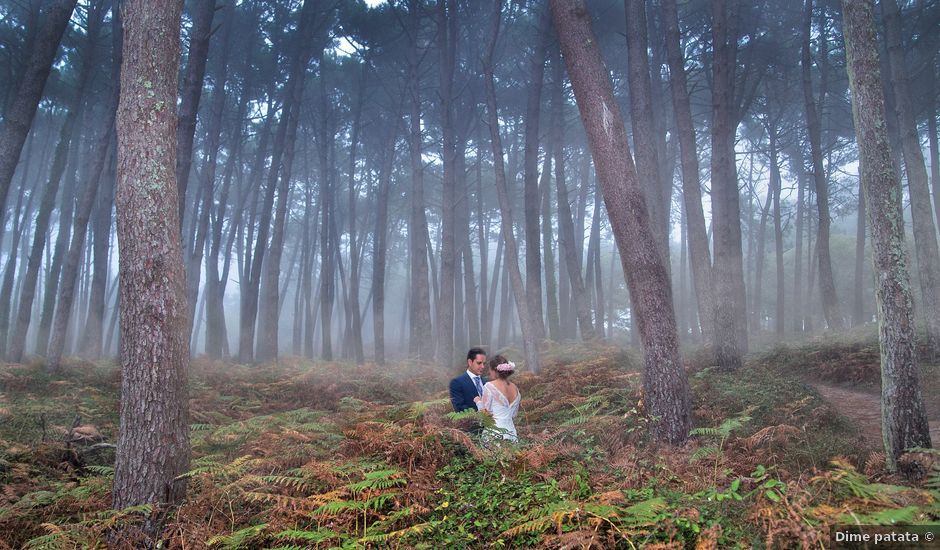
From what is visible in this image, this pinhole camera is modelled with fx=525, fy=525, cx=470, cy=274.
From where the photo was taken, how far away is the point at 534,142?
61.6 ft

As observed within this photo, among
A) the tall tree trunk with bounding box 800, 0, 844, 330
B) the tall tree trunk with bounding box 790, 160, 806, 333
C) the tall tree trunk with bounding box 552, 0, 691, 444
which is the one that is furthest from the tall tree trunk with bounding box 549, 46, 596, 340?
the tall tree trunk with bounding box 790, 160, 806, 333

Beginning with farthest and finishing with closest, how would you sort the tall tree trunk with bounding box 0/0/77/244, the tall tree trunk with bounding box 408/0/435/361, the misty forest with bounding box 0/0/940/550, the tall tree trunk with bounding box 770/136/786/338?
the tall tree trunk with bounding box 770/136/786/338 → the tall tree trunk with bounding box 408/0/435/361 → the tall tree trunk with bounding box 0/0/77/244 → the misty forest with bounding box 0/0/940/550

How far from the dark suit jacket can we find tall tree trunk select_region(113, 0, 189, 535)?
329cm

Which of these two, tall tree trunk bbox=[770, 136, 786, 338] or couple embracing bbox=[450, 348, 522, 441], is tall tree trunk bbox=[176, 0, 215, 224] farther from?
tall tree trunk bbox=[770, 136, 786, 338]

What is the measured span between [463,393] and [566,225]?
13248 mm

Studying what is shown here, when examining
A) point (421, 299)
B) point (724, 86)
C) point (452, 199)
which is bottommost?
point (421, 299)

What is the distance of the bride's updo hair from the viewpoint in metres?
7.00

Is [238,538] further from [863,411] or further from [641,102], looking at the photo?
[641,102]

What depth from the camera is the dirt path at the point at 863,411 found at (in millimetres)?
7733

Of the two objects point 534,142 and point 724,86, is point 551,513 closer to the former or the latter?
point 724,86

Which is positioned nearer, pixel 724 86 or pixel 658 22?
pixel 724 86

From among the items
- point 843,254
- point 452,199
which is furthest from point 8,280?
point 843,254

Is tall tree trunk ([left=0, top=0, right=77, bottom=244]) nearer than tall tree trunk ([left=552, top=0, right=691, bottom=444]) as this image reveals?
No

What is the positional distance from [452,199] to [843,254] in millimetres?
29005
